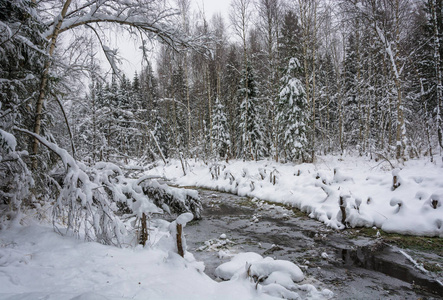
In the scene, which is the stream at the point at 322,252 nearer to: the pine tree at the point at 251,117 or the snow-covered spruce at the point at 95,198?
the snow-covered spruce at the point at 95,198

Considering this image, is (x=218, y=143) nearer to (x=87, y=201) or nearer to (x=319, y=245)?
(x=319, y=245)

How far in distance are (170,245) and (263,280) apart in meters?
1.70

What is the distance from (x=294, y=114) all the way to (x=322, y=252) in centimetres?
1096

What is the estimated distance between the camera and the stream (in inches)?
159

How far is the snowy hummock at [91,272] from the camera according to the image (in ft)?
8.07

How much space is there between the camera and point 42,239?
11.6ft

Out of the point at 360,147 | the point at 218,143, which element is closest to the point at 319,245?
the point at 360,147

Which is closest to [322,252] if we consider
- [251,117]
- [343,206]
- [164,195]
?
[343,206]

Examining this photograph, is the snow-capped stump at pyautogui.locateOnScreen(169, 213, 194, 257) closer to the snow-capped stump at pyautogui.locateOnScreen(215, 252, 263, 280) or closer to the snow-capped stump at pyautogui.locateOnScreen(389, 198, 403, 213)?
the snow-capped stump at pyautogui.locateOnScreen(215, 252, 263, 280)

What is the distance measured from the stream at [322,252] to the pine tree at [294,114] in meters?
6.88

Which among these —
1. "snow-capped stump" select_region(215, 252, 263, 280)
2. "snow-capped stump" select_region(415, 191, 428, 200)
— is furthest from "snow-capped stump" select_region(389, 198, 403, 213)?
"snow-capped stump" select_region(215, 252, 263, 280)

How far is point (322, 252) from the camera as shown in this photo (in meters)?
5.44

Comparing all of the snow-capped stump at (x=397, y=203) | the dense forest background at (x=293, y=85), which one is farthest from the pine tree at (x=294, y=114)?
the snow-capped stump at (x=397, y=203)

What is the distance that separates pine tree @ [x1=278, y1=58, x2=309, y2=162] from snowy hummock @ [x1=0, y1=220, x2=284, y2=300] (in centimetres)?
1233
